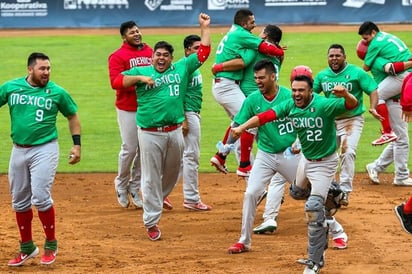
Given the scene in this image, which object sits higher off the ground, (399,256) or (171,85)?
(171,85)

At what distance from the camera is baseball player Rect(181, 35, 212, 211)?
13180 millimetres

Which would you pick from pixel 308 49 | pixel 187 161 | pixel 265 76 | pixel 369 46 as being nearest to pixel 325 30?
pixel 308 49

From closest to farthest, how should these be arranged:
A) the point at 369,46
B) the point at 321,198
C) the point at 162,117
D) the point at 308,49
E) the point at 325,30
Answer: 1. the point at 321,198
2. the point at 162,117
3. the point at 369,46
4. the point at 308,49
5. the point at 325,30

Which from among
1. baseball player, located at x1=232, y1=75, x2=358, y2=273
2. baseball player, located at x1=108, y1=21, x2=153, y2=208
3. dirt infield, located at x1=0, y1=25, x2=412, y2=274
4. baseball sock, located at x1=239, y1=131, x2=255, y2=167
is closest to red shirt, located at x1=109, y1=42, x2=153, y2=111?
baseball player, located at x1=108, y1=21, x2=153, y2=208

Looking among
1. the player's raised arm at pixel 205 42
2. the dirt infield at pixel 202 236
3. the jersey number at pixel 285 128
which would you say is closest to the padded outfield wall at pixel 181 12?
the dirt infield at pixel 202 236

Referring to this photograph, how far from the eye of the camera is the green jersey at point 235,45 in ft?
42.7

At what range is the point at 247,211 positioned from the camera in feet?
35.5

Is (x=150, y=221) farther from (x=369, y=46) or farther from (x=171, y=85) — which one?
(x=369, y=46)

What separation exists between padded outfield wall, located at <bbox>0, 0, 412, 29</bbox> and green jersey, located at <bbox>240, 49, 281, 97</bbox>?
20657mm

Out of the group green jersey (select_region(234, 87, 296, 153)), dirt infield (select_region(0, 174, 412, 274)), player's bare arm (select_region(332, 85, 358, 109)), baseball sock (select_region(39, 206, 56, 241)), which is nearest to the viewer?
player's bare arm (select_region(332, 85, 358, 109))

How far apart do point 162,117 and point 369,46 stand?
4531 millimetres

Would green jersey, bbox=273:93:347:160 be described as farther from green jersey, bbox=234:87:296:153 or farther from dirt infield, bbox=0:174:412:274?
dirt infield, bbox=0:174:412:274

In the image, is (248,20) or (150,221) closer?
(150,221)

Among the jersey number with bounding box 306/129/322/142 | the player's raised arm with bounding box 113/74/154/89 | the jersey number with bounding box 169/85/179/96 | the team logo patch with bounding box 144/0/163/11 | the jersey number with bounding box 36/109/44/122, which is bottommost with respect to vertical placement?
the team logo patch with bounding box 144/0/163/11
